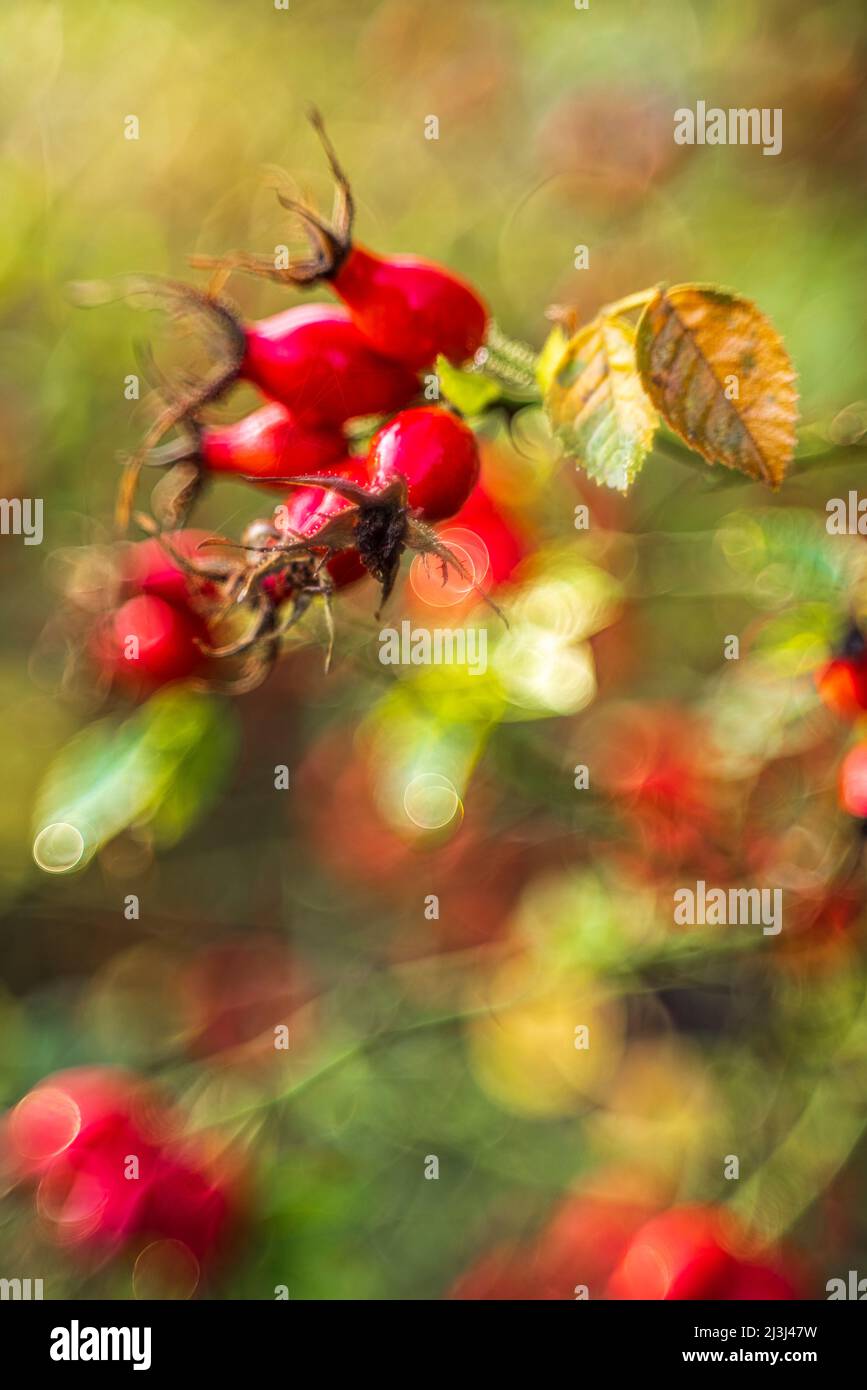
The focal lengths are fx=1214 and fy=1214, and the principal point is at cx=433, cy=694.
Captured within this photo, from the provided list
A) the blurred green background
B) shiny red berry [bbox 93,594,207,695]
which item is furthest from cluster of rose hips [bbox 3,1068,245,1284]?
shiny red berry [bbox 93,594,207,695]

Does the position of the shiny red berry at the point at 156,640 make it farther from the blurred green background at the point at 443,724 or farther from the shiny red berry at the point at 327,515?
the shiny red berry at the point at 327,515

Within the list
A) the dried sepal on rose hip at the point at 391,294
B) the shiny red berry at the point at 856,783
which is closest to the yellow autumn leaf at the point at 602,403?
the dried sepal on rose hip at the point at 391,294

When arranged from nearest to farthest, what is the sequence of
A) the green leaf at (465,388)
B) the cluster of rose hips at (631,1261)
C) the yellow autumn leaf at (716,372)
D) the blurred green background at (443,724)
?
the yellow autumn leaf at (716,372) → the green leaf at (465,388) → the cluster of rose hips at (631,1261) → the blurred green background at (443,724)

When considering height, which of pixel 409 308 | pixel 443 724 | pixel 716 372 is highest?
pixel 409 308

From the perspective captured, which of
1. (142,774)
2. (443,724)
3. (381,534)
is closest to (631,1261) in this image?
(443,724)

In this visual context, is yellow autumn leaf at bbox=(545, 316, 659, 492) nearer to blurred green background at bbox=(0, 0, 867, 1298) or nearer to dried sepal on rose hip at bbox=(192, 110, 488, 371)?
dried sepal on rose hip at bbox=(192, 110, 488, 371)

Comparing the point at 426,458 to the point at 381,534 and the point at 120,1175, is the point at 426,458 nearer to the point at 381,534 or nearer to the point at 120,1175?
the point at 381,534
